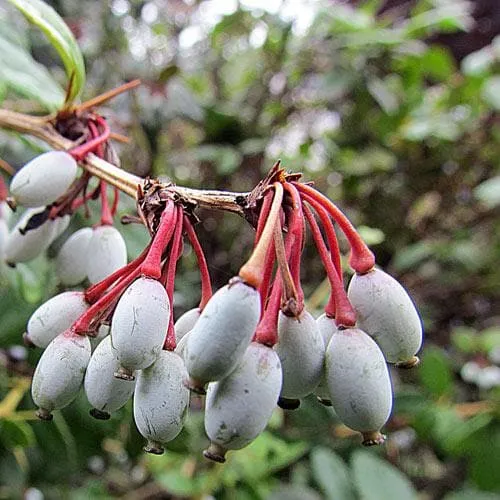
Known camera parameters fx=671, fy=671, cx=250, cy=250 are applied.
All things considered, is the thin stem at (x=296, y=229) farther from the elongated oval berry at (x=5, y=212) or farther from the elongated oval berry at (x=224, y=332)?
the elongated oval berry at (x=5, y=212)

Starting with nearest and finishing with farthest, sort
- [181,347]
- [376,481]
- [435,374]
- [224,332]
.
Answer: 1. [224,332]
2. [181,347]
3. [376,481]
4. [435,374]

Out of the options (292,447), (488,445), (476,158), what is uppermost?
(476,158)

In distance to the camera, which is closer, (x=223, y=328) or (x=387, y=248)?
(x=223, y=328)

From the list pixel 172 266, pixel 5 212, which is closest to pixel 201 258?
pixel 172 266

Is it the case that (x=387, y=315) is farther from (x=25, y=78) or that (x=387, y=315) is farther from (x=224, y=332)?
(x=25, y=78)

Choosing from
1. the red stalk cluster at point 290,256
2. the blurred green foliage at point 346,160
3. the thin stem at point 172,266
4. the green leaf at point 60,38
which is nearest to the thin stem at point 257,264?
the red stalk cluster at point 290,256

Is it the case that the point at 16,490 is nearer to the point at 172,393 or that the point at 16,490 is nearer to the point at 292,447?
the point at 292,447

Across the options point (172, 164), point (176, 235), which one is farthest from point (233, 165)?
point (176, 235)
